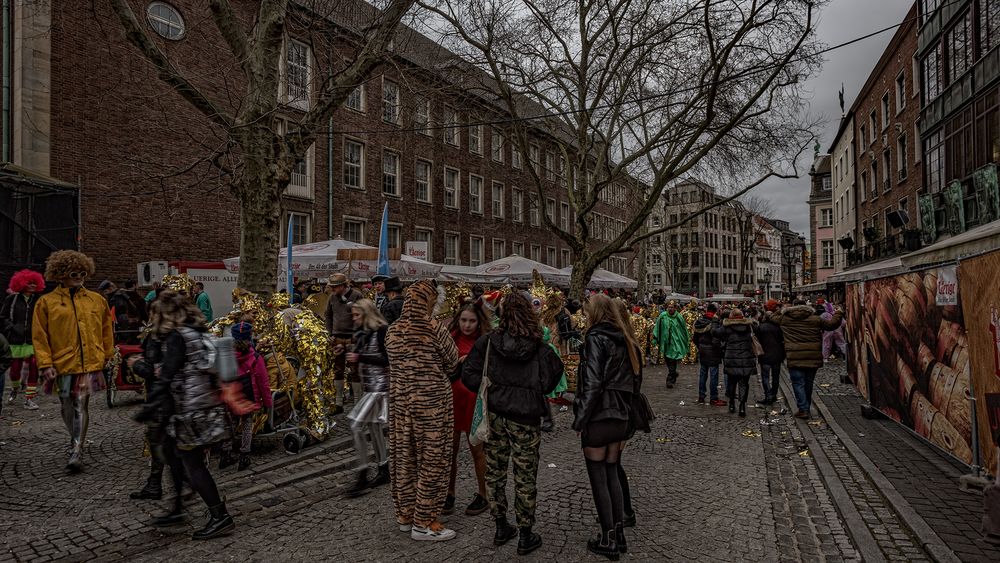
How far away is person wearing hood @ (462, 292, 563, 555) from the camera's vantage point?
3.88 meters

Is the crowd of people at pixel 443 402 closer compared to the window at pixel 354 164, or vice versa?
the crowd of people at pixel 443 402

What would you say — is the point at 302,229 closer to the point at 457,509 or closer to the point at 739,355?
the point at 739,355

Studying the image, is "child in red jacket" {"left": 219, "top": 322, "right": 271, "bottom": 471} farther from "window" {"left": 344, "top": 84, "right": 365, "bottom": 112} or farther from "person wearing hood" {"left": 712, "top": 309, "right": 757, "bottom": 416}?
"window" {"left": 344, "top": 84, "right": 365, "bottom": 112}

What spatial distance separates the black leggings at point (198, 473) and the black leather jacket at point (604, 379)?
2607mm

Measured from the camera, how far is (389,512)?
4699mm

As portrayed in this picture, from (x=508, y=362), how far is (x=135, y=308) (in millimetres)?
11320

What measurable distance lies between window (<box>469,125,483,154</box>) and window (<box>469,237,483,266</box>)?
4.97 m

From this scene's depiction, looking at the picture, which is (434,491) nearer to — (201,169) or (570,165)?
(570,165)

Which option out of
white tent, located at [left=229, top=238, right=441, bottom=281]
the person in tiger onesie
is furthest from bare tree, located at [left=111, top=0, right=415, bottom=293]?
the person in tiger onesie

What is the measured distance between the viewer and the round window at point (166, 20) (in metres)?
17.3

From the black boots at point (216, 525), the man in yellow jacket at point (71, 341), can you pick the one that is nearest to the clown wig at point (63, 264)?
the man in yellow jacket at point (71, 341)

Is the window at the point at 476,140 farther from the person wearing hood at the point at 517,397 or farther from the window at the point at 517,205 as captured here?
the person wearing hood at the point at 517,397

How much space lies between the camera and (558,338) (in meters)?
10.2

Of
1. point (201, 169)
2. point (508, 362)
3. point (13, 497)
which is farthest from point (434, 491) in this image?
point (201, 169)
